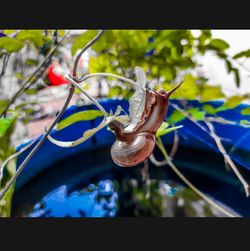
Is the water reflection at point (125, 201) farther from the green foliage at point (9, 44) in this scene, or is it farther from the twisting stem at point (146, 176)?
the green foliage at point (9, 44)

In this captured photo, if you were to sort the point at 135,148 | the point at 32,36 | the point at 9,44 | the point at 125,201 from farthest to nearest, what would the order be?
1. the point at 125,201
2. the point at 32,36
3. the point at 9,44
4. the point at 135,148

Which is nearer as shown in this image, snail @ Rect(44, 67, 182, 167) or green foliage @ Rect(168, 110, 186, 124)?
snail @ Rect(44, 67, 182, 167)

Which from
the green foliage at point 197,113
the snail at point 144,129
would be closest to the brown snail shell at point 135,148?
the snail at point 144,129

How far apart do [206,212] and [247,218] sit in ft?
0.27

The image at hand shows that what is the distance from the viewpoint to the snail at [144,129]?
38cm

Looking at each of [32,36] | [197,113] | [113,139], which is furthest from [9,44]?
[197,113]

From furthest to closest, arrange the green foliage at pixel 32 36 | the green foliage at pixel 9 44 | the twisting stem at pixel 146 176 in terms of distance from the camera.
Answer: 1. the twisting stem at pixel 146 176
2. the green foliage at pixel 32 36
3. the green foliage at pixel 9 44

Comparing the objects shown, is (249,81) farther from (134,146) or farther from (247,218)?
(134,146)

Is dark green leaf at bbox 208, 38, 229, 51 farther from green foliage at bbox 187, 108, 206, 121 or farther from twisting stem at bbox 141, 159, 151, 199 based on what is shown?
twisting stem at bbox 141, 159, 151, 199

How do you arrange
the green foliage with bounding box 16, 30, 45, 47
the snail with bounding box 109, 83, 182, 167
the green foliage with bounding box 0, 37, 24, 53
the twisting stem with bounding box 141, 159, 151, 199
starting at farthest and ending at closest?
the twisting stem with bounding box 141, 159, 151, 199 < the green foliage with bounding box 16, 30, 45, 47 < the green foliage with bounding box 0, 37, 24, 53 < the snail with bounding box 109, 83, 182, 167

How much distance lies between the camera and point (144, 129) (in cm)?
39

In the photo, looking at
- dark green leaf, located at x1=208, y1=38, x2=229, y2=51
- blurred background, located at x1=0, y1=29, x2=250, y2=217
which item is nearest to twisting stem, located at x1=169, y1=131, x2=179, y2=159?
blurred background, located at x1=0, y1=29, x2=250, y2=217

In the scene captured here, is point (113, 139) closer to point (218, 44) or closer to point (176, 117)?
point (176, 117)

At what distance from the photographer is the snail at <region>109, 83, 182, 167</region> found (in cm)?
38
